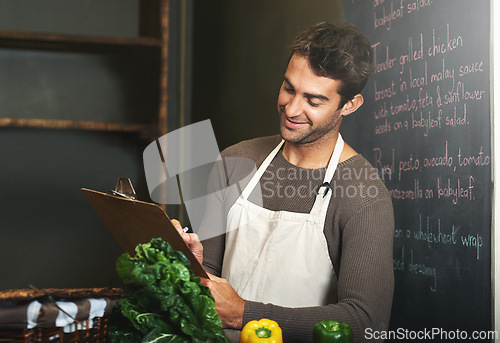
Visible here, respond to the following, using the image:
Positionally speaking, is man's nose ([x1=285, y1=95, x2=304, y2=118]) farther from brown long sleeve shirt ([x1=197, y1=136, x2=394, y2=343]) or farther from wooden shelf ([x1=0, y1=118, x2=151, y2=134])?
wooden shelf ([x1=0, y1=118, x2=151, y2=134])

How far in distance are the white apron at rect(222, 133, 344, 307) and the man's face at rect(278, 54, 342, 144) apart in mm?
62

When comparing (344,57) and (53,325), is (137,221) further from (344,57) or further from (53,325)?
(344,57)

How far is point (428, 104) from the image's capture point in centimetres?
129

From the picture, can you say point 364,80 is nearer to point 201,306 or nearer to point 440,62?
point 440,62

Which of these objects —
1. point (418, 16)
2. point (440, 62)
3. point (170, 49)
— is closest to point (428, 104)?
point (440, 62)

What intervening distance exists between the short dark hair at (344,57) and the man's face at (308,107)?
0.9 inches

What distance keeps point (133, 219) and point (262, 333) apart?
1.10 ft

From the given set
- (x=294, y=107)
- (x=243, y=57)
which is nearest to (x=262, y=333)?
(x=294, y=107)

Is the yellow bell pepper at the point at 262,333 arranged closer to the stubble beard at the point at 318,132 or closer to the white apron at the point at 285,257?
the white apron at the point at 285,257

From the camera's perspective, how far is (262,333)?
1.03m

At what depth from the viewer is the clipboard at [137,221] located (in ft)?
3.21

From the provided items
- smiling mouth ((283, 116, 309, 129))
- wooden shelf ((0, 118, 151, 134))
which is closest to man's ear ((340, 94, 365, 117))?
smiling mouth ((283, 116, 309, 129))

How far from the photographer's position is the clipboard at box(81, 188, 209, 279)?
98 cm

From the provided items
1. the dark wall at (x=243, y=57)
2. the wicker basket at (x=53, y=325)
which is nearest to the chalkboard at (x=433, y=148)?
the dark wall at (x=243, y=57)
